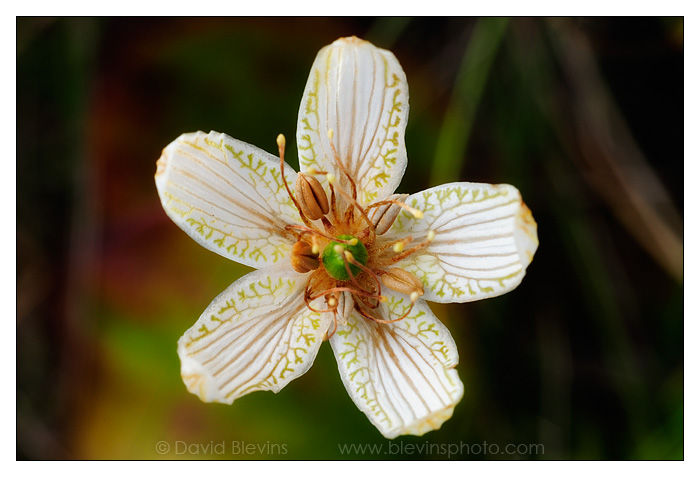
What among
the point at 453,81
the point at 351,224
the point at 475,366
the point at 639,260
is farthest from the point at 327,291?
the point at 639,260

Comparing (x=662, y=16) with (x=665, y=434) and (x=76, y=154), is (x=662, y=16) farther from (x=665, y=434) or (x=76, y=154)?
(x=76, y=154)

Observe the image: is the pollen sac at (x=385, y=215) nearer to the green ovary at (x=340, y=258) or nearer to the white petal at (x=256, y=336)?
the green ovary at (x=340, y=258)

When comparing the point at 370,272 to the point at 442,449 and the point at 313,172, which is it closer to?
the point at 313,172

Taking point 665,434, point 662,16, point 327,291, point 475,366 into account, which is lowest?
point 665,434

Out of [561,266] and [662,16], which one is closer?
[662,16]

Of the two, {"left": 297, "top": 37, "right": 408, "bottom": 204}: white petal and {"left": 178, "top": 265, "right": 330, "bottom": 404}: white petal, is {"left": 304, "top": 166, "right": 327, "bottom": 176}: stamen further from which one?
{"left": 178, "top": 265, "right": 330, "bottom": 404}: white petal

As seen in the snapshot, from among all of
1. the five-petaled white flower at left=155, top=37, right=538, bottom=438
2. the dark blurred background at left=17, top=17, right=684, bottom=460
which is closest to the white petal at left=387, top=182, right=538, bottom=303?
the five-petaled white flower at left=155, top=37, right=538, bottom=438

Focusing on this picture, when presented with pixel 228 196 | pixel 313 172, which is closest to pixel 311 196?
pixel 313 172
